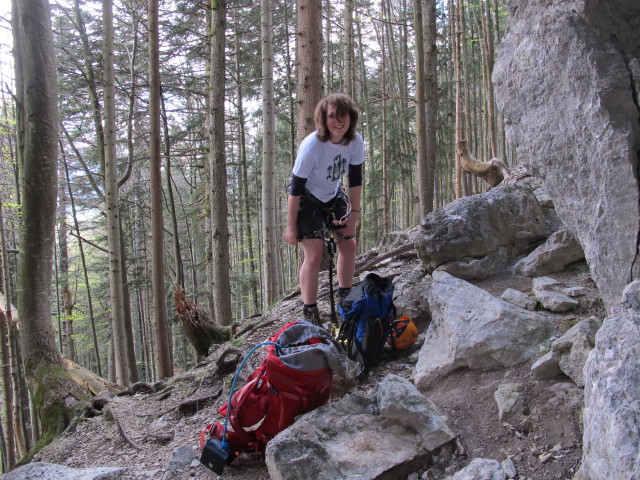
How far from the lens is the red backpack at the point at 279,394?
2.53 metres

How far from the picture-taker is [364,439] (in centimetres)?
232

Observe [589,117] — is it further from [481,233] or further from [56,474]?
[56,474]

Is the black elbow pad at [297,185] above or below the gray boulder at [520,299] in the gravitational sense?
above

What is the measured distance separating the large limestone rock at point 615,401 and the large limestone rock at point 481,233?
2.43 meters

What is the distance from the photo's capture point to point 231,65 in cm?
1507

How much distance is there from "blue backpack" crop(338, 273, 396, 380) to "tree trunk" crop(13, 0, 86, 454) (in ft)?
11.0

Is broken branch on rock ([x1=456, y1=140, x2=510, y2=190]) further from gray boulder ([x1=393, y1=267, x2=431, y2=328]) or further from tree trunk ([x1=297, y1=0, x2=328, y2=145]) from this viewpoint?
gray boulder ([x1=393, y1=267, x2=431, y2=328])

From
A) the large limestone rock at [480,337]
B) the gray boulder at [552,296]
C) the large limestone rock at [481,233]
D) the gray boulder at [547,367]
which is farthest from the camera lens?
the large limestone rock at [481,233]

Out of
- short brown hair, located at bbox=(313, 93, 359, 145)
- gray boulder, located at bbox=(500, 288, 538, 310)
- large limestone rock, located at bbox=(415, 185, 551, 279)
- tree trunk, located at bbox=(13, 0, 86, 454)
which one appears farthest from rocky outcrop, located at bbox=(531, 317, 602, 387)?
tree trunk, located at bbox=(13, 0, 86, 454)

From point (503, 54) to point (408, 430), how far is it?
253 centimetres

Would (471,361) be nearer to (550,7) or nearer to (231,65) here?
(550,7)

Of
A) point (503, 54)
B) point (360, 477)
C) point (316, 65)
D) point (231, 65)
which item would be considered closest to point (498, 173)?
point (316, 65)

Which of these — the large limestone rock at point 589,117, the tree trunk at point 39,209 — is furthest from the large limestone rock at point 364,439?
the tree trunk at point 39,209

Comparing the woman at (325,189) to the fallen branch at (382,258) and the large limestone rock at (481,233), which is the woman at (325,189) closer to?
the large limestone rock at (481,233)
